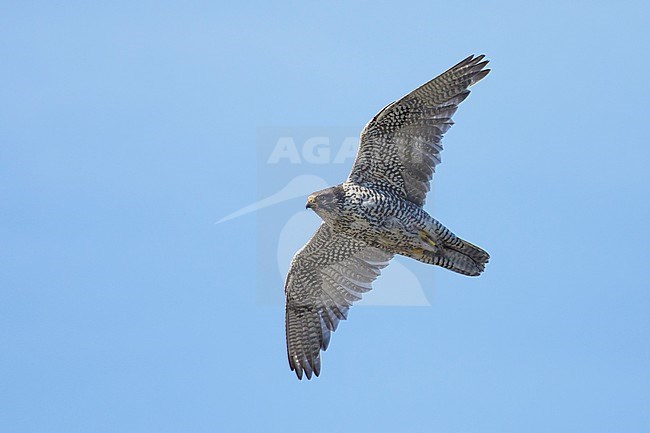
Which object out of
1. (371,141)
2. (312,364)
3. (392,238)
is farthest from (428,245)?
(312,364)

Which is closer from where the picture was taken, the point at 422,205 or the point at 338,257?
the point at 422,205

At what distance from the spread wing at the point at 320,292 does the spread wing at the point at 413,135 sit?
1787 millimetres

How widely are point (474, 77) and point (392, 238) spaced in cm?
286

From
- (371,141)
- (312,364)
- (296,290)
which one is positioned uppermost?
(371,141)

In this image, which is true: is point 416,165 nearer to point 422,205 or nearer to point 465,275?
point 422,205

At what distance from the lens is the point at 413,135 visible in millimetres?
18406

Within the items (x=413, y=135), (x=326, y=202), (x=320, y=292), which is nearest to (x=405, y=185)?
(x=413, y=135)

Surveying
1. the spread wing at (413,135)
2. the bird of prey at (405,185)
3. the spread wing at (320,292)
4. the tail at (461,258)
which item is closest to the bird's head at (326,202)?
the bird of prey at (405,185)

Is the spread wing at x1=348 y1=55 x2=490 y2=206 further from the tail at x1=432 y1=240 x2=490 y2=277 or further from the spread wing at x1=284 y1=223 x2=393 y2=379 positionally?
the spread wing at x1=284 y1=223 x2=393 y2=379

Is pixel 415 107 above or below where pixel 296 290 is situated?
above

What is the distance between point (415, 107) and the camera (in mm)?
18219

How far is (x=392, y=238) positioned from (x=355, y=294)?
2.02 metres

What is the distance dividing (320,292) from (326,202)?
2.70 metres

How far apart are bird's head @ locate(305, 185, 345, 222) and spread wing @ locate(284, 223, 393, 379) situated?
197 centimetres
